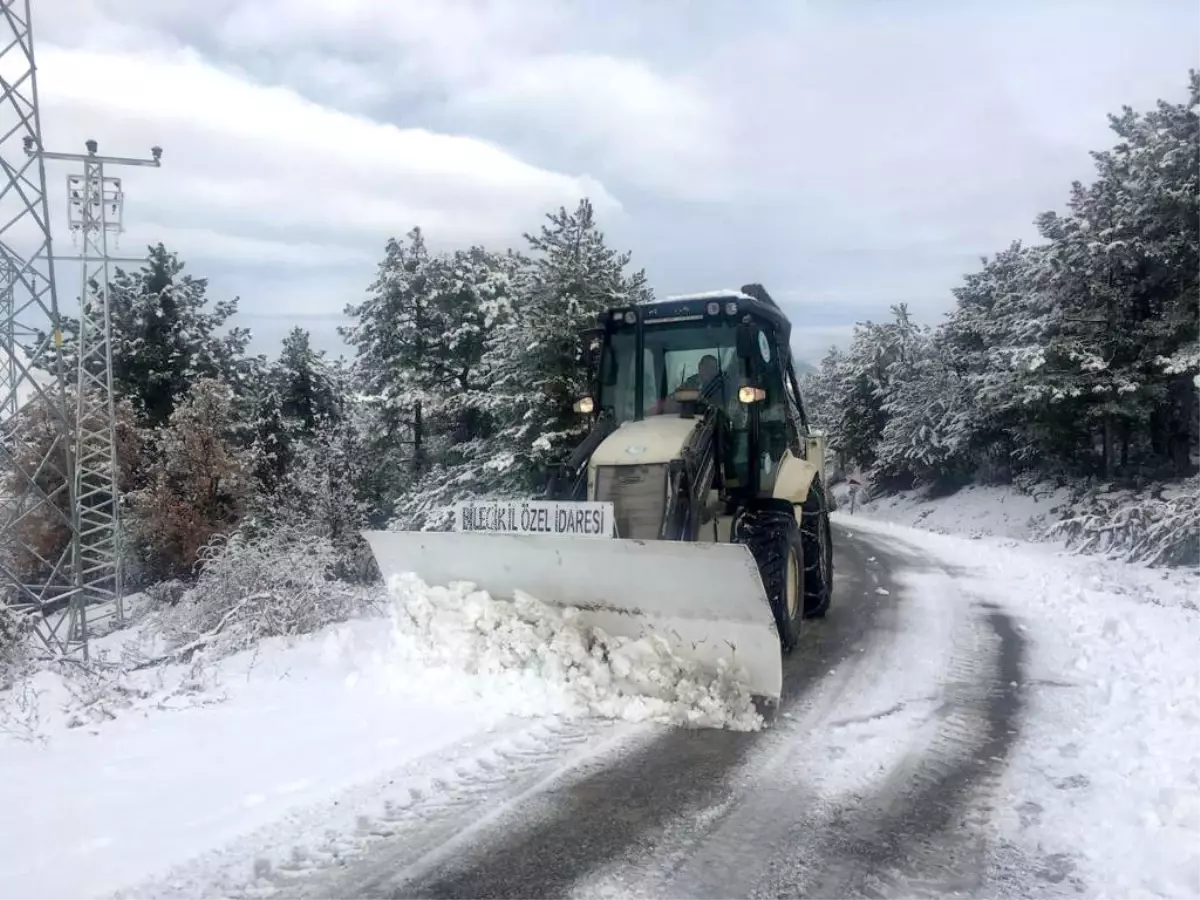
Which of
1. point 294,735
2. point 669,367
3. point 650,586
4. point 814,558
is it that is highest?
point 669,367

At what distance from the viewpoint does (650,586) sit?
549 cm

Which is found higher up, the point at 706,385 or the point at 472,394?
the point at 472,394

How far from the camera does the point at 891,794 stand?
4.21 metres

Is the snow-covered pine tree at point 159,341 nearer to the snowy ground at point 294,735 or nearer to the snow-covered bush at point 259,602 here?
the snow-covered bush at point 259,602

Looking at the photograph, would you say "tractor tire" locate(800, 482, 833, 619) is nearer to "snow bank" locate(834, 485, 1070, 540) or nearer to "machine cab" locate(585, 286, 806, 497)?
"machine cab" locate(585, 286, 806, 497)

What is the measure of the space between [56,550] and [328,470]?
8.98m

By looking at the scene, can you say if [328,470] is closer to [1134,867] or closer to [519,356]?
[519,356]

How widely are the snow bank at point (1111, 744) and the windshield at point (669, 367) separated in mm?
3373

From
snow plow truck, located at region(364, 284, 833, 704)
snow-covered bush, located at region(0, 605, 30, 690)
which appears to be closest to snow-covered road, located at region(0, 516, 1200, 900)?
snow plow truck, located at region(364, 284, 833, 704)

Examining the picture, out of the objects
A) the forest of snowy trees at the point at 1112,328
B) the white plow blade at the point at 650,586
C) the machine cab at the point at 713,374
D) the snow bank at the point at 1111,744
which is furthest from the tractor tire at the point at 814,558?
the forest of snowy trees at the point at 1112,328

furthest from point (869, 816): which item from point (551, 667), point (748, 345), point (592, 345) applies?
point (592, 345)

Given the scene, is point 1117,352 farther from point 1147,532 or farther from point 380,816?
point 380,816

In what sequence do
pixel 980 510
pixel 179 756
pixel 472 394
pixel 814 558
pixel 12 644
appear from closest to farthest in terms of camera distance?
1. pixel 179 756
2. pixel 12 644
3. pixel 814 558
4. pixel 472 394
5. pixel 980 510

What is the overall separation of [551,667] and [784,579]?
212cm
